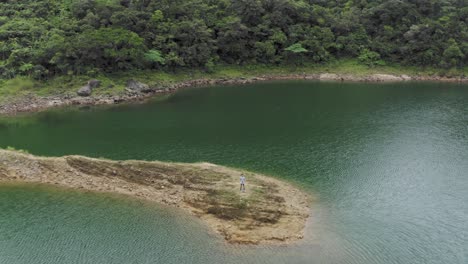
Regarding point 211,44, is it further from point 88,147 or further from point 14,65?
point 88,147

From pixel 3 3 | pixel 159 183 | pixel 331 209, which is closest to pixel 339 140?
pixel 331 209

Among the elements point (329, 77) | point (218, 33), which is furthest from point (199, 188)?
point (218, 33)

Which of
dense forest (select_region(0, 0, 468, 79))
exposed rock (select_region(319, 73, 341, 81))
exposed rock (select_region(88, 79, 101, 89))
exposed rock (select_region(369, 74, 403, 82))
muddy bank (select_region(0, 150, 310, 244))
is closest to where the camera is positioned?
muddy bank (select_region(0, 150, 310, 244))

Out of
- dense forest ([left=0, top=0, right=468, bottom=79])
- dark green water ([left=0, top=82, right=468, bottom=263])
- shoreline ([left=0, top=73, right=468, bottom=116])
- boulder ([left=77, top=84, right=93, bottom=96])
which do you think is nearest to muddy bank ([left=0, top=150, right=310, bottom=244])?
dark green water ([left=0, top=82, right=468, bottom=263])

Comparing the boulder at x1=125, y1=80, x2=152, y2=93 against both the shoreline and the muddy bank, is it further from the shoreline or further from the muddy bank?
the muddy bank

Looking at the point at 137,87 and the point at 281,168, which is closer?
the point at 281,168

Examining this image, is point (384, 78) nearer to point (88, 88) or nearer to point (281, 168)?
point (281, 168)

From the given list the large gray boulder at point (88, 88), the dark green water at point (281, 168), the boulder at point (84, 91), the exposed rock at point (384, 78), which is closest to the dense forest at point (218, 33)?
the large gray boulder at point (88, 88)
